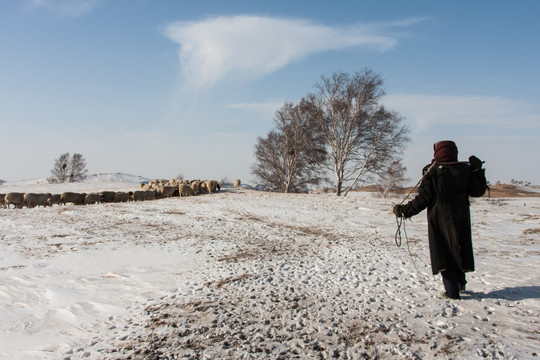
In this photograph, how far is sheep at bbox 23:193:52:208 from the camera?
1578 cm

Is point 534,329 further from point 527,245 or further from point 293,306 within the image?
point 527,245

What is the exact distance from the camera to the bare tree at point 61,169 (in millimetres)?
56250

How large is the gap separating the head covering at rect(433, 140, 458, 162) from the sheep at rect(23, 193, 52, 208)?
17.4m

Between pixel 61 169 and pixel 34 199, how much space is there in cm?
4717

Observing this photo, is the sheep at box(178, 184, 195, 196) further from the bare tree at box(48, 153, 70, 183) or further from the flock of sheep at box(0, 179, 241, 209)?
the bare tree at box(48, 153, 70, 183)

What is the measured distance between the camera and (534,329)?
3486 millimetres

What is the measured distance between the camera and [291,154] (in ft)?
104

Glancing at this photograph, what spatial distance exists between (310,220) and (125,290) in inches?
308

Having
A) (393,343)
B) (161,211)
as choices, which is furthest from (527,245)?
(161,211)

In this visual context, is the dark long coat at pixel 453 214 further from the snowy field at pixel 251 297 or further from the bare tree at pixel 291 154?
the bare tree at pixel 291 154

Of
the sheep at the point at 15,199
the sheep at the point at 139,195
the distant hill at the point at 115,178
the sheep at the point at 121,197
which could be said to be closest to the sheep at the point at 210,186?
the sheep at the point at 139,195

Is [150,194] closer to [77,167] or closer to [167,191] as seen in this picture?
[167,191]

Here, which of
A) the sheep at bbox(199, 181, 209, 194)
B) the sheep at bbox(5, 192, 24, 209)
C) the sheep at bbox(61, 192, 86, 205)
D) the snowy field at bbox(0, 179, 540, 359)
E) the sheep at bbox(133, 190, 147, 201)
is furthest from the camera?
the sheep at bbox(199, 181, 209, 194)

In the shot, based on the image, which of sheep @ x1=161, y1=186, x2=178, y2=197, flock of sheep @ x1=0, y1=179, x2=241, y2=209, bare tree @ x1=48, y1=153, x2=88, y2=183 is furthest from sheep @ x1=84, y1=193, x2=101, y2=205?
bare tree @ x1=48, y1=153, x2=88, y2=183
